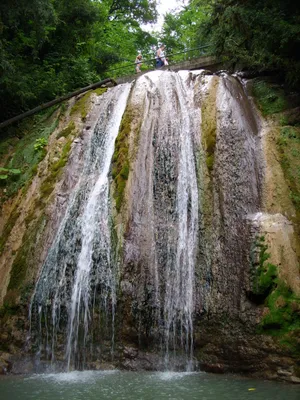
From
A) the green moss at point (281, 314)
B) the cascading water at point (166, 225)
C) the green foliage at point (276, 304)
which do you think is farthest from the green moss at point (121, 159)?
the green moss at point (281, 314)

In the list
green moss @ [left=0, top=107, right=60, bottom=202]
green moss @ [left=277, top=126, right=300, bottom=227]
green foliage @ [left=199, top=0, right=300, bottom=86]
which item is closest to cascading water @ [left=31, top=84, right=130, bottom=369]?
green moss @ [left=0, top=107, right=60, bottom=202]

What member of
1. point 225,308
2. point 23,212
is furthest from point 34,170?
point 225,308

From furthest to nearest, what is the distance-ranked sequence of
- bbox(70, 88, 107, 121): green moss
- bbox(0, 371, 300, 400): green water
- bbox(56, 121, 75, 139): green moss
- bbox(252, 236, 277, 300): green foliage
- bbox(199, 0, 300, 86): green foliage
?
bbox(70, 88, 107, 121): green moss, bbox(56, 121, 75, 139): green moss, bbox(199, 0, 300, 86): green foliage, bbox(252, 236, 277, 300): green foliage, bbox(0, 371, 300, 400): green water

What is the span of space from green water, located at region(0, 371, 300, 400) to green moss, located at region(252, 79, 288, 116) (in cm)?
553

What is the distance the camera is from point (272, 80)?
30.2 ft

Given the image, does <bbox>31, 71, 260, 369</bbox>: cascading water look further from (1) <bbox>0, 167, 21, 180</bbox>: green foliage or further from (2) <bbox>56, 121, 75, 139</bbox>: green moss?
(1) <bbox>0, 167, 21, 180</bbox>: green foliage

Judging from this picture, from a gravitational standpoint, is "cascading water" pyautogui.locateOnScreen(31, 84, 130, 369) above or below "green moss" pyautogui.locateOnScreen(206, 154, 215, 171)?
below

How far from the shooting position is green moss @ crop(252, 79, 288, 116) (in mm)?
8305

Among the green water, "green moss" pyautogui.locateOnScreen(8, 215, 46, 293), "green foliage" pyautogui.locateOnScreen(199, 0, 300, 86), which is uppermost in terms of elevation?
"green foliage" pyautogui.locateOnScreen(199, 0, 300, 86)

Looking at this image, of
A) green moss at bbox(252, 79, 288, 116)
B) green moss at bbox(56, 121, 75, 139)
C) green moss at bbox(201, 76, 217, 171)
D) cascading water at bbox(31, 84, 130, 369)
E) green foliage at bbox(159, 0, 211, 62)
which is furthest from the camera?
green foliage at bbox(159, 0, 211, 62)

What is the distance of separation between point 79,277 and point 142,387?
7.52 ft

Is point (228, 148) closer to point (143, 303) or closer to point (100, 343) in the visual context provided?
point (143, 303)

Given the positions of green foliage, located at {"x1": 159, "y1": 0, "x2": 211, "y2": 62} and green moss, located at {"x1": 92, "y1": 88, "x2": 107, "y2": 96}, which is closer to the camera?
green moss, located at {"x1": 92, "y1": 88, "x2": 107, "y2": 96}

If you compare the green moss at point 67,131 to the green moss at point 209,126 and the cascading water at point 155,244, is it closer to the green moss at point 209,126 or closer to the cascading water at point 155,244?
the cascading water at point 155,244
